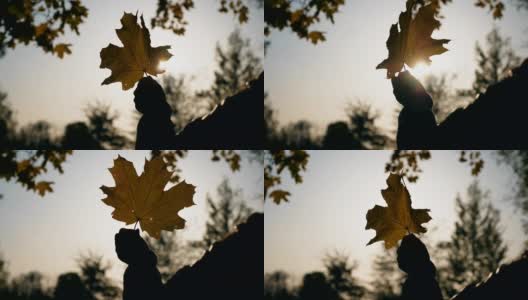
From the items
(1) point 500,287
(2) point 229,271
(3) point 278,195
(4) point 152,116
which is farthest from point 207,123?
(3) point 278,195

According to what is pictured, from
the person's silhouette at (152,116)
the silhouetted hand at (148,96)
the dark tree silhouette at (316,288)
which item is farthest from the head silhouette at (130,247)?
the dark tree silhouette at (316,288)

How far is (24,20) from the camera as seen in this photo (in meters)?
3.69

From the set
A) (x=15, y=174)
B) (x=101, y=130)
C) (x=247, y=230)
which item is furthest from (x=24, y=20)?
(x=101, y=130)

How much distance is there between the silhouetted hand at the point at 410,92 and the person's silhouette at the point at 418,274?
1.22 feet

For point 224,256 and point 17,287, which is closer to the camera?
point 224,256

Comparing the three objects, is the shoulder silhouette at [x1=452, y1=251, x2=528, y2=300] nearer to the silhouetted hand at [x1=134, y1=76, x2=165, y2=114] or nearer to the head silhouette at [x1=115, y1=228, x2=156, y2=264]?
the head silhouette at [x1=115, y1=228, x2=156, y2=264]

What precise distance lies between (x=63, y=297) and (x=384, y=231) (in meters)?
15.2

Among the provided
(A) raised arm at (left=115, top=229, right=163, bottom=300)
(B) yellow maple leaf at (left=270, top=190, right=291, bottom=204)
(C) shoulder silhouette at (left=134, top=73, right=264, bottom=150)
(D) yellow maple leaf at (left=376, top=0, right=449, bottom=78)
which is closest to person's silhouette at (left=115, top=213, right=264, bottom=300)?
(A) raised arm at (left=115, top=229, right=163, bottom=300)

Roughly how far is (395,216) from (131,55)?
2.94 feet

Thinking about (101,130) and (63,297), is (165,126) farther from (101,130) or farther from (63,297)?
(63,297)

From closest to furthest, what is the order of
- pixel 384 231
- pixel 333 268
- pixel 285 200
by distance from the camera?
pixel 384 231
pixel 285 200
pixel 333 268

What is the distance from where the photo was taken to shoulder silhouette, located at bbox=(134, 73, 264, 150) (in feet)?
3.33

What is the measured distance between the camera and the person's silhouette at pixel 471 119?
3.04 ft

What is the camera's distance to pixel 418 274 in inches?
36.4
